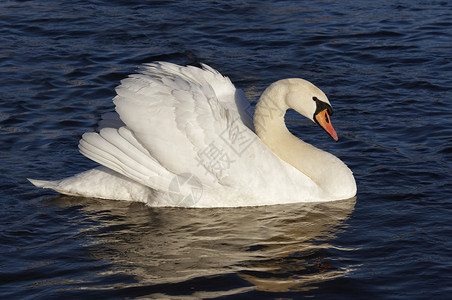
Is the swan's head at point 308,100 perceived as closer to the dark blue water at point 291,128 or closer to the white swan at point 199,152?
the white swan at point 199,152

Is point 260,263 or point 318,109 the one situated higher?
point 318,109

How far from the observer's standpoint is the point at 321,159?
9.25 meters

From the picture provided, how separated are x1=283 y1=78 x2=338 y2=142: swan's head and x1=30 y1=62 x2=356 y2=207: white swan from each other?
1 cm

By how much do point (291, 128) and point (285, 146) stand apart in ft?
6.99

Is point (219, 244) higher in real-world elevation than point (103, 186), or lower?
lower

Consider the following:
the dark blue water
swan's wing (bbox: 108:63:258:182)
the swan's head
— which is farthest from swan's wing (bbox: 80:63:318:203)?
the swan's head

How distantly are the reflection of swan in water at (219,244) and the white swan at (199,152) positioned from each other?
0.53ft

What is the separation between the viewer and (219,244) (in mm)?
8047

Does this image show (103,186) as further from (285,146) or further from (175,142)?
(285,146)

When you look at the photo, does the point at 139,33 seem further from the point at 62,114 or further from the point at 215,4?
the point at 62,114

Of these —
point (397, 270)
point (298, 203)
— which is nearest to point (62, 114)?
point (298, 203)

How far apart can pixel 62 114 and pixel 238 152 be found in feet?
12.2

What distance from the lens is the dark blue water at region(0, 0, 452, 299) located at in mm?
7375

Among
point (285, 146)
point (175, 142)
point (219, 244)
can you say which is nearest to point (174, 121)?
point (175, 142)
